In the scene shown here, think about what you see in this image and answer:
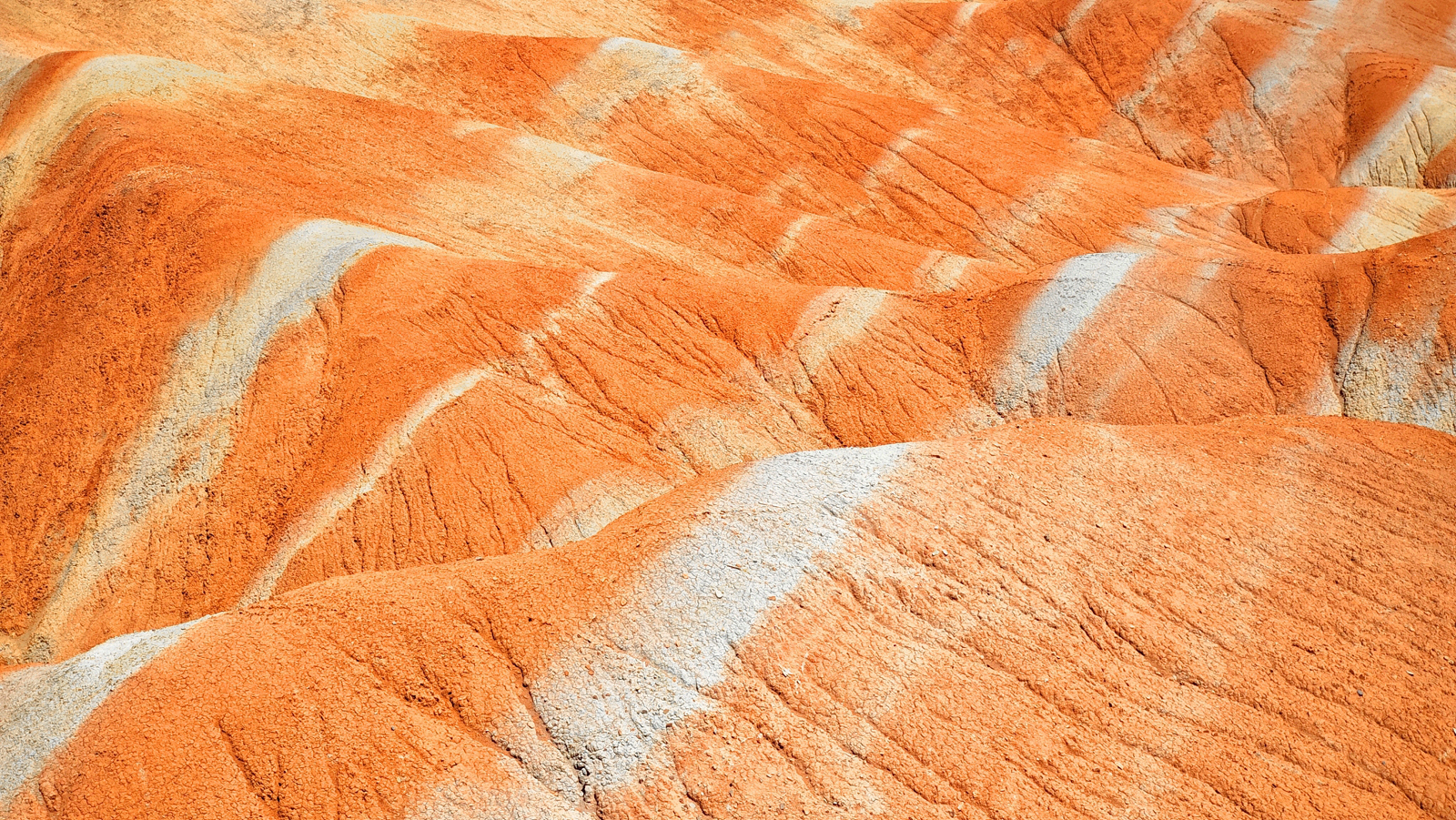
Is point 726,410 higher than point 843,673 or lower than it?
lower

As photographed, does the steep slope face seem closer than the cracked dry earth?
Yes

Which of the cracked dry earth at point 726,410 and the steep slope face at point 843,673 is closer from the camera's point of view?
the steep slope face at point 843,673

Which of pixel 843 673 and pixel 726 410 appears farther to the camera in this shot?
pixel 726 410

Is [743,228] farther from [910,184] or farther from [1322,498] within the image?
[1322,498]

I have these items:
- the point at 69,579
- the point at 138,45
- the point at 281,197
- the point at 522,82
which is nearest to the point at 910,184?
the point at 522,82
